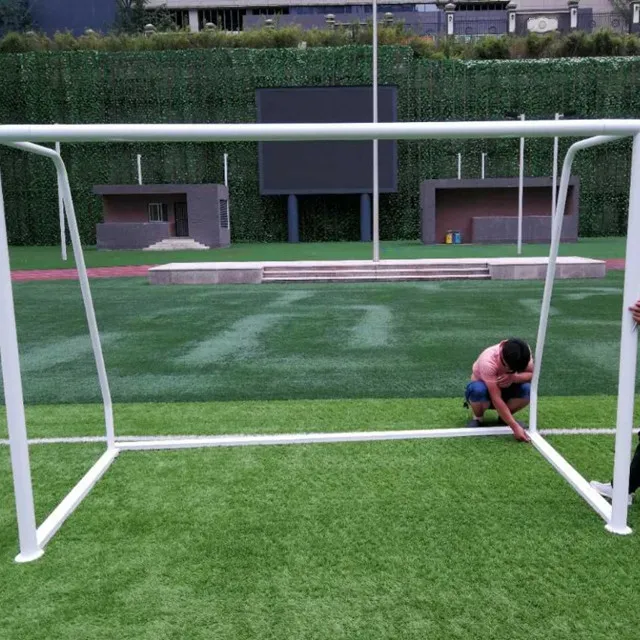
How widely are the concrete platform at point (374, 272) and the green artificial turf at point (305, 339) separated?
1079 mm

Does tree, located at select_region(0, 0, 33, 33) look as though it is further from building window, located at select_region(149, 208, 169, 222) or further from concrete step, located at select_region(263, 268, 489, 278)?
concrete step, located at select_region(263, 268, 489, 278)

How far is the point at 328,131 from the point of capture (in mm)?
3512

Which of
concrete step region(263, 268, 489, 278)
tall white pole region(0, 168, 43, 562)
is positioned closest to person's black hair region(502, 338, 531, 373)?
tall white pole region(0, 168, 43, 562)

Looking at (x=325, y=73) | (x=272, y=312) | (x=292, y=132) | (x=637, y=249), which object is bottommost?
(x=272, y=312)

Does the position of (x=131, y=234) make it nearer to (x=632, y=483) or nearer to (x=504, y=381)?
(x=504, y=381)

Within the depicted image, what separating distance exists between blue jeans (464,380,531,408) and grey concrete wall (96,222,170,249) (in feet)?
89.5

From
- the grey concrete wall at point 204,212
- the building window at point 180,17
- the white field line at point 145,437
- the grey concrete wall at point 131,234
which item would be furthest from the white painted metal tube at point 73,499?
the building window at point 180,17

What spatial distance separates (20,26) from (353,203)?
35146 millimetres

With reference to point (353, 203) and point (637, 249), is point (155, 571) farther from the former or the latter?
point (353, 203)

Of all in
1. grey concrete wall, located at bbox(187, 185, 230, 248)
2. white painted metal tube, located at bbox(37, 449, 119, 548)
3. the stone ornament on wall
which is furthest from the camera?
the stone ornament on wall

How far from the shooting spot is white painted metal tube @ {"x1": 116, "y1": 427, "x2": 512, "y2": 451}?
5.20 metres

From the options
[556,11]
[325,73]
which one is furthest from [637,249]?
[556,11]

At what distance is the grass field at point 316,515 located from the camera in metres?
3.01

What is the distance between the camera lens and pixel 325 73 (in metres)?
38.8
